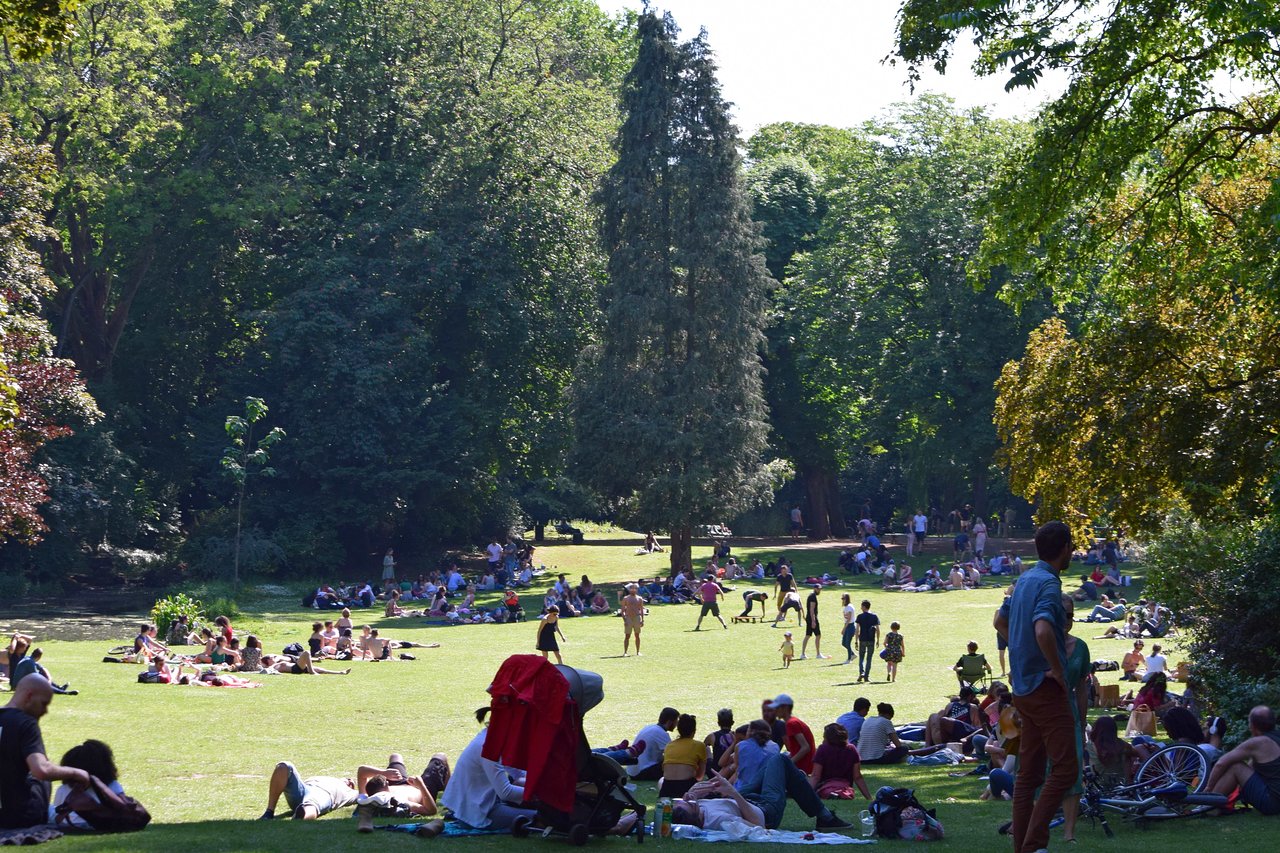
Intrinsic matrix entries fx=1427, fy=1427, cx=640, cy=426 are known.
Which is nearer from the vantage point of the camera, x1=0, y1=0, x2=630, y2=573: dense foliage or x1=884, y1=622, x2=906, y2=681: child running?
x1=884, y1=622, x2=906, y2=681: child running

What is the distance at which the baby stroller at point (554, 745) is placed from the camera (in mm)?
9359

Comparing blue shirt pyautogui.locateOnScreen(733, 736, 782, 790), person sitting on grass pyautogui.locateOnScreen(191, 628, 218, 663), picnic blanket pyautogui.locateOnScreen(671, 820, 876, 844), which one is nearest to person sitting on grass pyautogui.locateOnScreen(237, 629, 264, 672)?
person sitting on grass pyautogui.locateOnScreen(191, 628, 218, 663)

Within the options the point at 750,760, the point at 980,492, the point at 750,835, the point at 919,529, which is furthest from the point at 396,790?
the point at 980,492

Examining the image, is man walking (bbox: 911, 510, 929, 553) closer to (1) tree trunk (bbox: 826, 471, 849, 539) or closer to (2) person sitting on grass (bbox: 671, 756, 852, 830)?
(1) tree trunk (bbox: 826, 471, 849, 539)

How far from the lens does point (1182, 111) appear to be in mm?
16406

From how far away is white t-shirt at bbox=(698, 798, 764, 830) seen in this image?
35.1ft

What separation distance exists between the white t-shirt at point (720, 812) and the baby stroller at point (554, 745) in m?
1.20

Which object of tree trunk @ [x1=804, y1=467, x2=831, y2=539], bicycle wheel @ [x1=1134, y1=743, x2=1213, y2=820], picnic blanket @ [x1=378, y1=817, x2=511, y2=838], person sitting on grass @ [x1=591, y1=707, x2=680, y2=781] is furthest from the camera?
tree trunk @ [x1=804, y1=467, x2=831, y2=539]

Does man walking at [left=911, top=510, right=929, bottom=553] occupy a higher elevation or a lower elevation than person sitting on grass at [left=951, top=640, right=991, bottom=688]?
higher

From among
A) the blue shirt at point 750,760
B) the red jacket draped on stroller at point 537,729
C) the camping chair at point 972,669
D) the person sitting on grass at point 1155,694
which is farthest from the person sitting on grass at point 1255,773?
the camping chair at point 972,669

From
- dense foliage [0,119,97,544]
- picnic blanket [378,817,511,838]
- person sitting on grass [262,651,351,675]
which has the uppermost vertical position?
dense foliage [0,119,97,544]

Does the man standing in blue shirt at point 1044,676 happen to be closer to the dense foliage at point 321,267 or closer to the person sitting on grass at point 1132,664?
the person sitting on grass at point 1132,664

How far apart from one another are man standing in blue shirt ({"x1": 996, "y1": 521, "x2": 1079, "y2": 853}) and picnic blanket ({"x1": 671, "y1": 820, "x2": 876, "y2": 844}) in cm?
301

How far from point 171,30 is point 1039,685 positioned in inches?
1641
